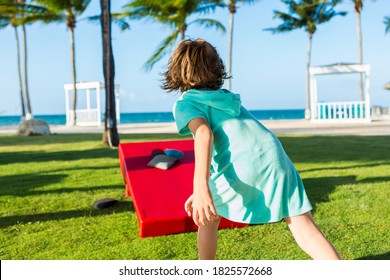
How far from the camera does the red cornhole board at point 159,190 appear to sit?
132 inches

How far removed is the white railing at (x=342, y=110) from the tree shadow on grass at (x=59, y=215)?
1677 cm

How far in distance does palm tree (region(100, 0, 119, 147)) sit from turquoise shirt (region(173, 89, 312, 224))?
368 inches

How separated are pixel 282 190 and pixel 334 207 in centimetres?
243

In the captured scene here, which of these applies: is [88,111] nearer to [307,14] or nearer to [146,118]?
[307,14]

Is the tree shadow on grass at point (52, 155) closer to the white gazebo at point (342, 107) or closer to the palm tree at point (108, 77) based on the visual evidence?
the palm tree at point (108, 77)

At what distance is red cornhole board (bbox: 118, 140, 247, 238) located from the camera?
132 inches

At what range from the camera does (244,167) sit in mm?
1819

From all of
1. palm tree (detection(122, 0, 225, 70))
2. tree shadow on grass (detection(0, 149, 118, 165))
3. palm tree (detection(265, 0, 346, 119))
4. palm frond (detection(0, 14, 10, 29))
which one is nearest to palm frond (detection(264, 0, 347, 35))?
palm tree (detection(265, 0, 346, 119))

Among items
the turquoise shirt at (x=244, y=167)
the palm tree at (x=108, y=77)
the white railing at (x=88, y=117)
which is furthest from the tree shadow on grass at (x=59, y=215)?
the white railing at (x=88, y=117)

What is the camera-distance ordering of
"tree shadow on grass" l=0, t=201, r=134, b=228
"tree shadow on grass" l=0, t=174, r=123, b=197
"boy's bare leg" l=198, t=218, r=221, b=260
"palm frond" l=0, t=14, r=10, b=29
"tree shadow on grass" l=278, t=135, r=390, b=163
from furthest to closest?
"palm frond" l=0, t=14, r=10, b=29 → "tree shadow on grass" l=278, t=135, r=390, b=163 → "tree shadow on grass" l=0, t=174, r=123, b=197 → "tree shadow on grass" l=0, t=201, r=134, b=228 → "boy's bare leg" l=198, t=218, r=221, b=260

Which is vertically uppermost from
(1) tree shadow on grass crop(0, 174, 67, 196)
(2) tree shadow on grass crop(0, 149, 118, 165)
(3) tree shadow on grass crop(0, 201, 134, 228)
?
(3) tree shadow on grass crop(0, 201, 134, 228)

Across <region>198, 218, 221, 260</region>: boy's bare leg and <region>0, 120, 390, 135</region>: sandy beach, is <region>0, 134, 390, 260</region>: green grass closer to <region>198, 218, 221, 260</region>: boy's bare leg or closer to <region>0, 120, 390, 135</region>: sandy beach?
<region>198, 218, 221, 260</region>: boy's bare leg

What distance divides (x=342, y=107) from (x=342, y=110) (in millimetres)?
224

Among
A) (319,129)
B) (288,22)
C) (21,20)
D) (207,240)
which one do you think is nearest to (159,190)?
(207,240)
